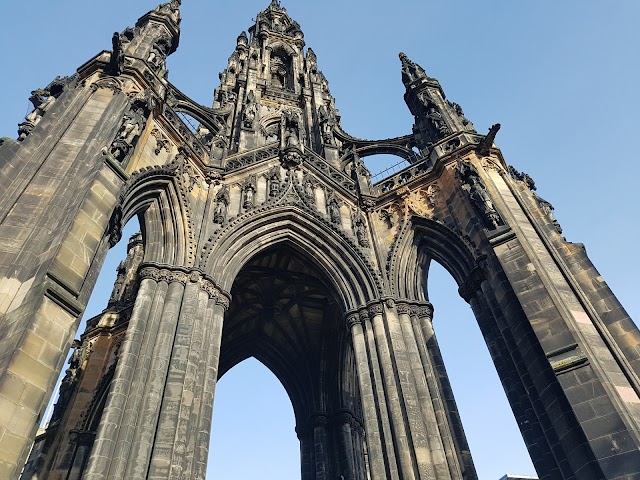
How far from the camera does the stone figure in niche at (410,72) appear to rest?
783 inches

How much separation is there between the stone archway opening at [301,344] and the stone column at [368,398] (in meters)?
3.68

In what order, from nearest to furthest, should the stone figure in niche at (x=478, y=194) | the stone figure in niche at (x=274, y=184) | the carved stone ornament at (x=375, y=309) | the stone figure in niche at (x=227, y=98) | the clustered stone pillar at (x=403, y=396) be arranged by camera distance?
the clustered stone pillar at (x=403, y=396) < the stone figure in niche at (x=478, y=194) < the carved stone ornament at (x=375, y=309) < the stone figure in niche at (x=274, y=184) < the stone figure in niche at (x=227, y=98)

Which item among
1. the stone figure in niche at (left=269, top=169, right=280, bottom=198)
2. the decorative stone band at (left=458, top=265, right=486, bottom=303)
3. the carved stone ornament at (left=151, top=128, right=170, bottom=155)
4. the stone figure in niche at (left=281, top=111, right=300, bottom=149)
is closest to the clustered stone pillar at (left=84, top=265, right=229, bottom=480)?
the carved stone ornament at (left=151, top=128, right=170, bottom=155)

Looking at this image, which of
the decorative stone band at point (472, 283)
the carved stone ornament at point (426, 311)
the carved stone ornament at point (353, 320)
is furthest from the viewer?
the carved stone ornament at point (426, 311)

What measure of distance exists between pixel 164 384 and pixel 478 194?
8.69 metres

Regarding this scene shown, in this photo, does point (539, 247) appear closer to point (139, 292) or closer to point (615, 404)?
point (615, 404)

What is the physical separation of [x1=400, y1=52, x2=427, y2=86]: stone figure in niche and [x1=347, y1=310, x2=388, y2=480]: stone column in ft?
36.7

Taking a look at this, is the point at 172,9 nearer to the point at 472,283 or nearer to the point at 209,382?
the point at 209,382

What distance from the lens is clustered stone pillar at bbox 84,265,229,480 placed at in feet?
27.6

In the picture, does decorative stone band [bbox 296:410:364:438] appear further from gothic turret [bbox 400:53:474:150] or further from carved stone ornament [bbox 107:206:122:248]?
carved stone ornament [bbox 107:206:122:248]

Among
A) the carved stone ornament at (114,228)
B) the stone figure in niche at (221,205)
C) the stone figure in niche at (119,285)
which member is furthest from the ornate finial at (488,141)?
the stone figure in niche at (119,285)

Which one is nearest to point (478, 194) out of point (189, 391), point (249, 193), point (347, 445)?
point (249, 193)

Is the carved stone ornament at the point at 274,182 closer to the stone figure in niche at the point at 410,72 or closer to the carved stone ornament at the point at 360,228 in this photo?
the carved stone ornament at the point at 360,228

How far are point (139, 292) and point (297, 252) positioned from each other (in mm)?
5040
